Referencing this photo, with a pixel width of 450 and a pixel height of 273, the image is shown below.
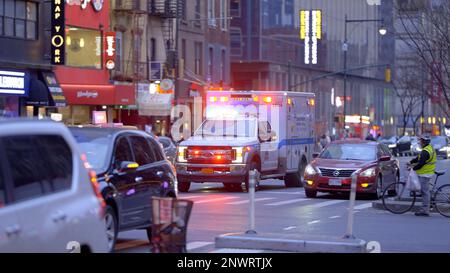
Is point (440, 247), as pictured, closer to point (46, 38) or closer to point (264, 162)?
point (264, 162)

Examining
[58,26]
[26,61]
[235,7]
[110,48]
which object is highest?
[235,7]

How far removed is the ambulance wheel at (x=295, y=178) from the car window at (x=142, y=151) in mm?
16985

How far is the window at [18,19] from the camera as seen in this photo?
38.1m

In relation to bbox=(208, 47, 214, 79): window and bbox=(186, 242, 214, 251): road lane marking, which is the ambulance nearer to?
bbox=(186, 242, 214, 251): road lane marking

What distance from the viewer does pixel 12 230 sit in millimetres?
6820

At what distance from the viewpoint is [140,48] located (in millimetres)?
50062

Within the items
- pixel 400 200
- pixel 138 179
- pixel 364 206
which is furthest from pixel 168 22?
pixel 138 179

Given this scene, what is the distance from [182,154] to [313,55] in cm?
5490

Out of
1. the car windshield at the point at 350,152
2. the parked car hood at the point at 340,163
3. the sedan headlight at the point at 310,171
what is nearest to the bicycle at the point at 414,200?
the parked car hood at the point at 340,163

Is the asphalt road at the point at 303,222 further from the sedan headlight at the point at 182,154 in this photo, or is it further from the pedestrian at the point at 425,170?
the sedan headlight at the point at 182,154

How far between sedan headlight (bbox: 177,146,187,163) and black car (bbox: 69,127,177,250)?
12.6 metres

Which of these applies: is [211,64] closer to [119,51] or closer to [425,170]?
[119,51]

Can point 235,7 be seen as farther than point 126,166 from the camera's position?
Yes
